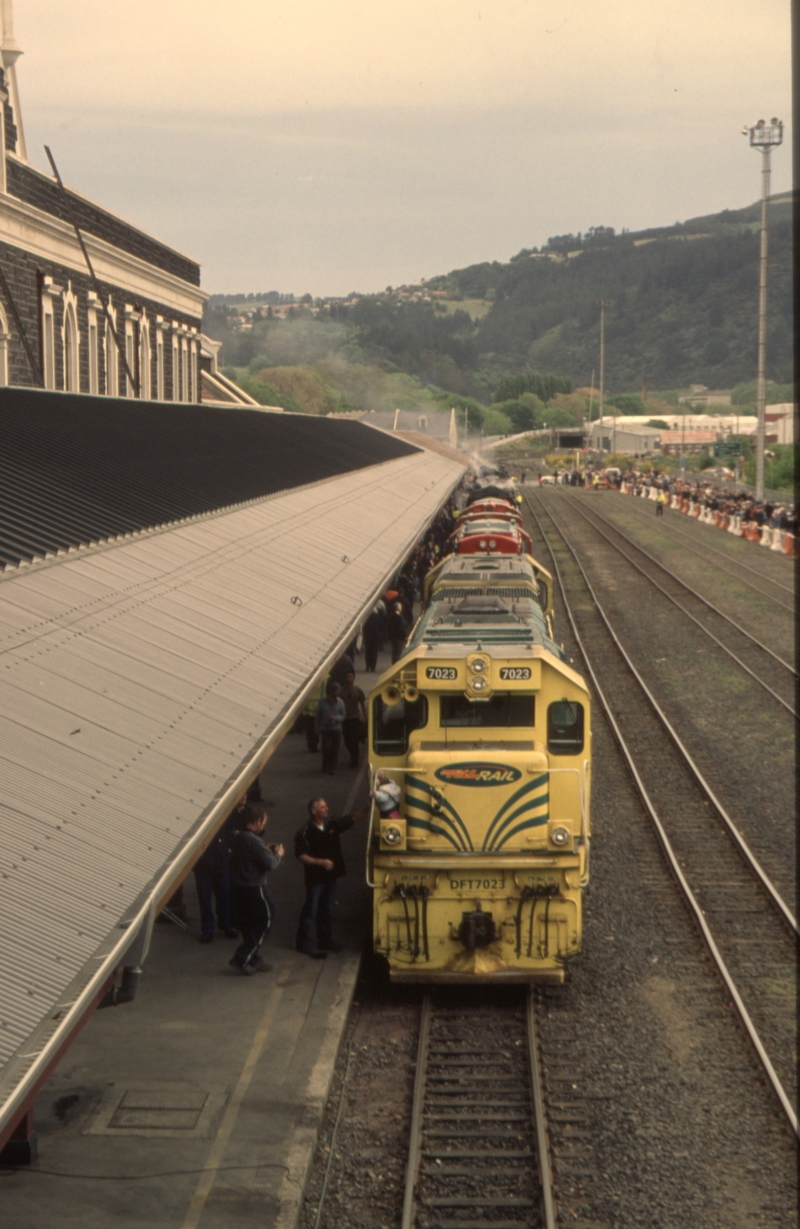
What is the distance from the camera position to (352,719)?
20719mm

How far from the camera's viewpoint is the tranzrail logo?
40.0ft

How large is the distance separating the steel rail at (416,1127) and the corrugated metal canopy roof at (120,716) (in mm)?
2928

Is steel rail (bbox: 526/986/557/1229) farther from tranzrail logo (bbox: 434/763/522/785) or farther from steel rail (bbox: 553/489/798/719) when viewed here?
steel rail (bbox: 553/489/798/719)

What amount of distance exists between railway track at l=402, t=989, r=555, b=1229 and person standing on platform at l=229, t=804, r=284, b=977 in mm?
1720

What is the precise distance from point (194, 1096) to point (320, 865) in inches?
124

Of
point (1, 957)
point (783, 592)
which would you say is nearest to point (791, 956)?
point (1, 957)

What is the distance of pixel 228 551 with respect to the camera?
16703mm

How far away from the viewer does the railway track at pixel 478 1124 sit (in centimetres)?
898

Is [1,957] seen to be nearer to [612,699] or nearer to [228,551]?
[228,551]

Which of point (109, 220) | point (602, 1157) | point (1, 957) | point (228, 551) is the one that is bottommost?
point (602, 1157)

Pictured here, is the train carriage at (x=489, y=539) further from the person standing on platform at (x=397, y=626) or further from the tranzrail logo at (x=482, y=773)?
the tranzrail logo at (x=482, y=773)

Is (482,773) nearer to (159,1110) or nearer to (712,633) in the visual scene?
(159,1110)

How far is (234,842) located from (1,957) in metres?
6.89

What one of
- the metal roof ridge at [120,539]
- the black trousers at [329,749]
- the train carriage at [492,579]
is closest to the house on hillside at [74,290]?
the metal roof ridge at [120,539]
